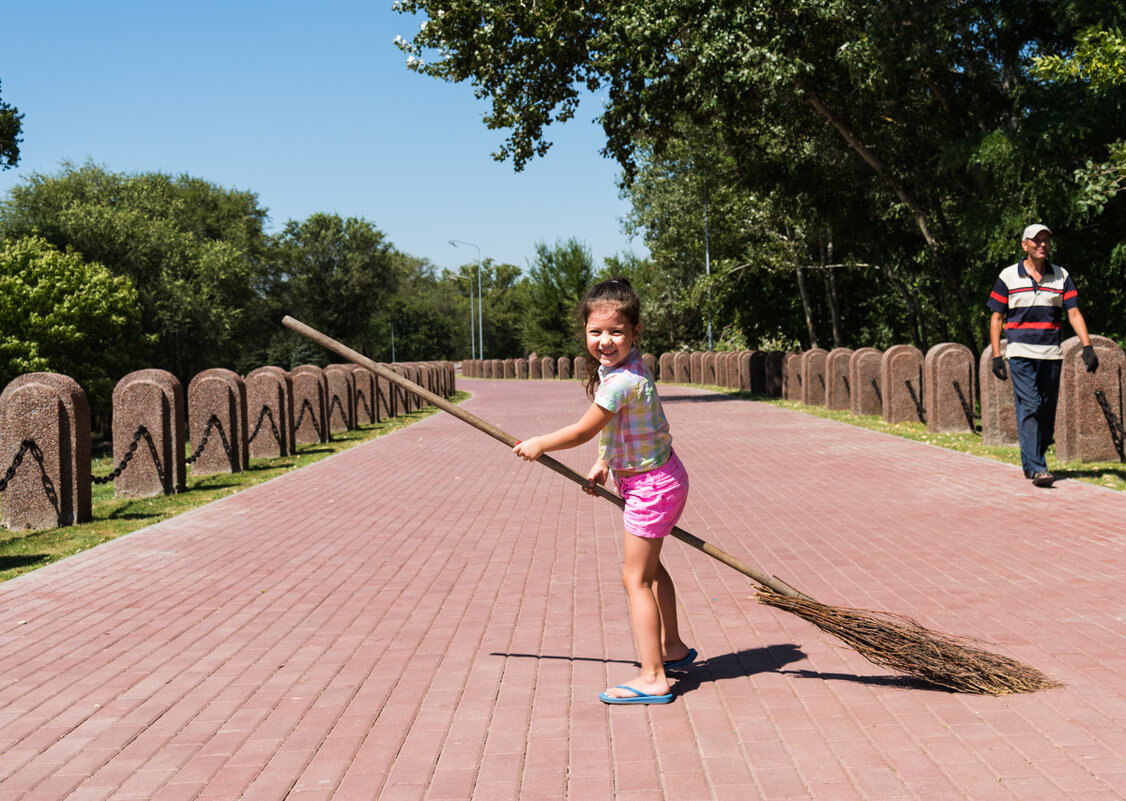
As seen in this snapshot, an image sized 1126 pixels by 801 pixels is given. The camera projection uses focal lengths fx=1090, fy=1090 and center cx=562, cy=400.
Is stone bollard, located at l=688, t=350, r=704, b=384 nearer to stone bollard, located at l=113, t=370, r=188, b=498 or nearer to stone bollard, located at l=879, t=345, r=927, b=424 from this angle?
stone bollard, located at l=879, t=345, r=927, b=424

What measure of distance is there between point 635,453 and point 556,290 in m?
60.1

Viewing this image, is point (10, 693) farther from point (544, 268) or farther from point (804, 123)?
point (544, 268)

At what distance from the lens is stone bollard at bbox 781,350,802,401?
2431 centimetres

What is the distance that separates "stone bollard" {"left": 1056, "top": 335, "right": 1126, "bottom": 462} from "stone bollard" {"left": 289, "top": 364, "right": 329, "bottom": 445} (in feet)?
34.6

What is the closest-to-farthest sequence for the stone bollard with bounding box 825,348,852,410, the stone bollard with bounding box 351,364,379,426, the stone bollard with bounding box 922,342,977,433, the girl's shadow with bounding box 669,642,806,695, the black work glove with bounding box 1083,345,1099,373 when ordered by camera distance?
the girl's shadow with bounding box 669,642,806,695 → the black work glove with bounding box 1083,345,1099,373 → the stone bollard with bounding box 922,342,977,433 → the stone bollard with bounding box 825,348,852,410 → the stone bollard with bounding box 351,364,379,426

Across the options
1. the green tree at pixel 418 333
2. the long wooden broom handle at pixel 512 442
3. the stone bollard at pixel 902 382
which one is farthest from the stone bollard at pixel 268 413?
the green tree at pixel 418 333

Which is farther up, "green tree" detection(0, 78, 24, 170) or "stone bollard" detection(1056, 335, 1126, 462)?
"green tree" detection(0, 78, 24, 170)

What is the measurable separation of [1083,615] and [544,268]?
59.3 m

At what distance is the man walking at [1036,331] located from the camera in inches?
350

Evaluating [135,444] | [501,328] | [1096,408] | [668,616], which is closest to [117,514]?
[135,444]

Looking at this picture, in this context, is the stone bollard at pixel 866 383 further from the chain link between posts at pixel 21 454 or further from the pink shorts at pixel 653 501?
the pink shorts at pixel 653 501

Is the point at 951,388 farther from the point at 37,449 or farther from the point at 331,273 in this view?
the point at 331,273

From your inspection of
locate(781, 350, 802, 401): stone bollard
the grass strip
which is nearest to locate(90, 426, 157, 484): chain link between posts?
the grass strip

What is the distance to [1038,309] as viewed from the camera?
29.2 ft
